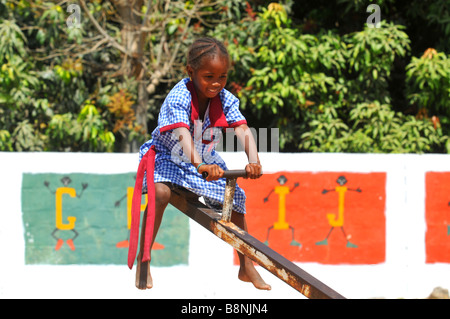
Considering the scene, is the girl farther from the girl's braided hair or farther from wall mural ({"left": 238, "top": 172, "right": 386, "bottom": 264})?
wall mural ({"left": 238, "top": 172, "right": 386, "bottom": 264})

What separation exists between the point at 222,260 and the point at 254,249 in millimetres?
4091

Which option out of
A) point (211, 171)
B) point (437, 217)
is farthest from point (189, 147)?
point (437, 217)

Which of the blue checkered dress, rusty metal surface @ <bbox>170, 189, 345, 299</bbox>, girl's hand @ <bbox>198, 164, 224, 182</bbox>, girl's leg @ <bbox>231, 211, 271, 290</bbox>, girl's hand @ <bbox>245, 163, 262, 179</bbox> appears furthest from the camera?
girl's leg @ <bbox>231, 211, 271, 290</bbox>

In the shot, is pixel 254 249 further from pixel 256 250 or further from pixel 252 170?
pixel 252 170

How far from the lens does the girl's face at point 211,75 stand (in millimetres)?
2977

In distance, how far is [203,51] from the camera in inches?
118

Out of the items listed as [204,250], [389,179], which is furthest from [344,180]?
[204,250]

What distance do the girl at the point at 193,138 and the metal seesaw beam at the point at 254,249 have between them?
0.08 m

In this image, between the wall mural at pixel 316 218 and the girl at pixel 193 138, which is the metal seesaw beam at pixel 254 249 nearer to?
the girl at pixel 193 138

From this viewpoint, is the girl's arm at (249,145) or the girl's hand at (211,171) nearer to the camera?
the girl's hand at (211,171)

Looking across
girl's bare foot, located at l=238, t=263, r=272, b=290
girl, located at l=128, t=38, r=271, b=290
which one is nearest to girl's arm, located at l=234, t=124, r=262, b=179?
girl, located at l=128, t=38, r=271, b=290

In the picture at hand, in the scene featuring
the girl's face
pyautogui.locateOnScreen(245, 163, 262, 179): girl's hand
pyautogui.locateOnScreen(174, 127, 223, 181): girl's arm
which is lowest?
pyautogui.locateOnScreen(245, 163, 262, 179): girl's hand

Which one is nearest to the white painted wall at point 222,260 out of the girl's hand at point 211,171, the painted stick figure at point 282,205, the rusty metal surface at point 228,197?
the painted stick figure at point 282,205

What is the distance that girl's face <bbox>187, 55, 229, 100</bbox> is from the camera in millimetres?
2977
